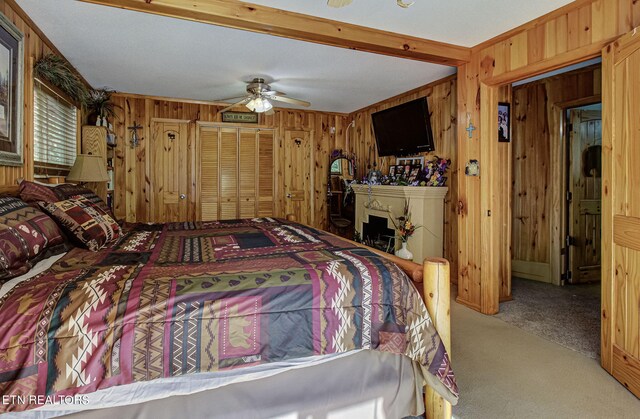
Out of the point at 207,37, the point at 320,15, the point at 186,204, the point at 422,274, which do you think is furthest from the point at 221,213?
the point at 422,274

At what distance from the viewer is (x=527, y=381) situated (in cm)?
209

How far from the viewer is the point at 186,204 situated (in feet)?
17.3

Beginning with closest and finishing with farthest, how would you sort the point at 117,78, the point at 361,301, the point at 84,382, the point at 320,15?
the point at 84,382 → the point at 361,301 → the point at 320,15 → the point at 117,78

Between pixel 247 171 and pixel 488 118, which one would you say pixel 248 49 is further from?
pixel 247 171

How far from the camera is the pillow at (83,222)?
193 centimetres

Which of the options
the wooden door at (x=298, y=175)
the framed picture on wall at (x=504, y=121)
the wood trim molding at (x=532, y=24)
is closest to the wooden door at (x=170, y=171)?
the wooden door at (x=298, y=175)

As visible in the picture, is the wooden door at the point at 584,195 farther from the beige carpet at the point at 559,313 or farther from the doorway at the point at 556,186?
the beige carpet at the point at 559,313

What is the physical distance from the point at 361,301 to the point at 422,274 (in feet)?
1.16

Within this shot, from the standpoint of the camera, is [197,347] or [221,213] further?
[221,213]

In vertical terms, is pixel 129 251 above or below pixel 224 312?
above

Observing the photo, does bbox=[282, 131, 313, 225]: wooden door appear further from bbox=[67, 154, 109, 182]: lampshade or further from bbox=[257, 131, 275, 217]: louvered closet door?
bbox=[67, 154, 109, 182]: lampshade

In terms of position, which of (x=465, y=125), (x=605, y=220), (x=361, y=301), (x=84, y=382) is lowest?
(x=84, y=382)

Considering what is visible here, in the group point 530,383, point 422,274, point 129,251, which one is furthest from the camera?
point 530,383

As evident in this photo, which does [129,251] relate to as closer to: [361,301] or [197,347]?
[197,347]
